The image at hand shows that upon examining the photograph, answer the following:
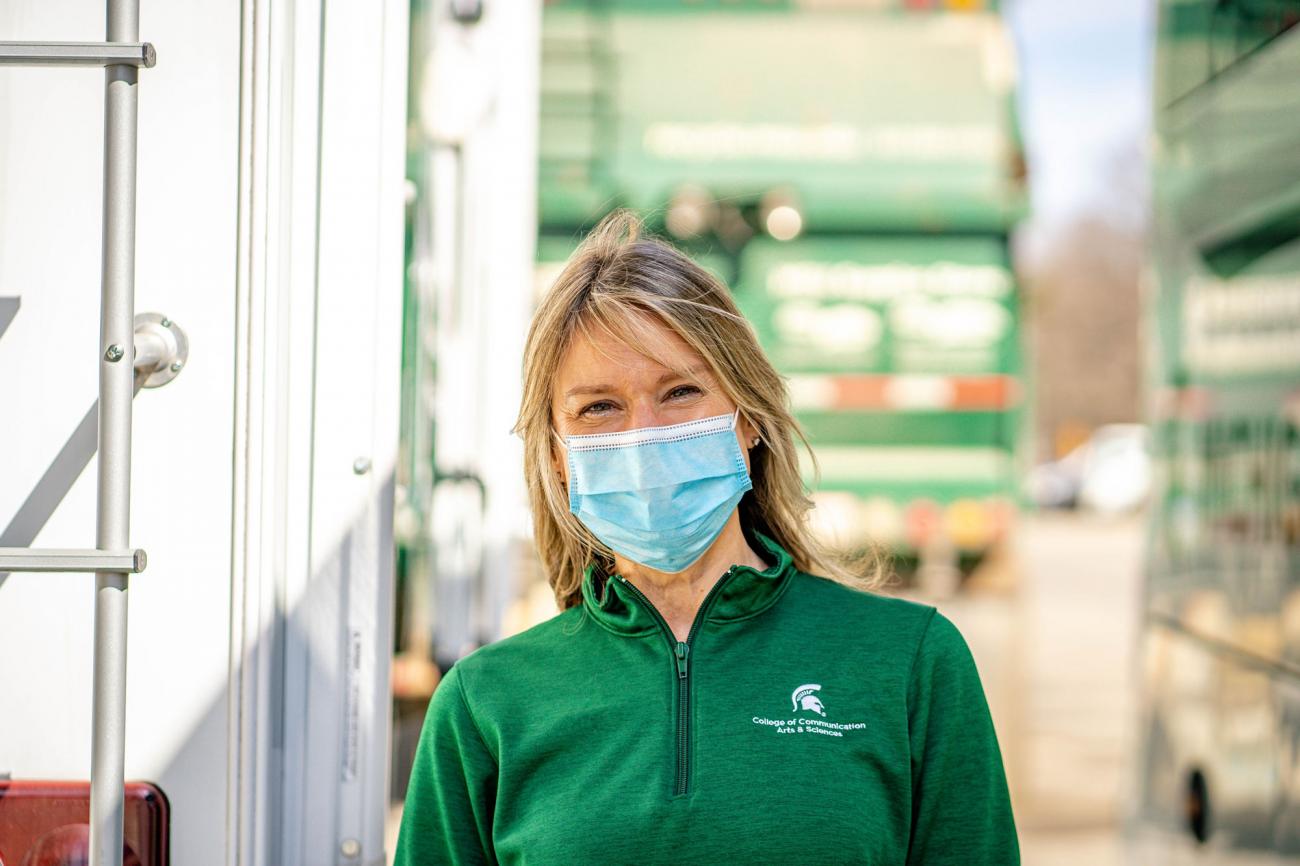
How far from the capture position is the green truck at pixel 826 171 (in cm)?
686

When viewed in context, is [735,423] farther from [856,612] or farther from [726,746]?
[726,746]

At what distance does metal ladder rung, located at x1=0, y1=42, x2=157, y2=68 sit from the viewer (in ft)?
4.78

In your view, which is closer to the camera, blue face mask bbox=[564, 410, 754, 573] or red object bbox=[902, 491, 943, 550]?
blue face mask bbox=[564, 410, 754, 573]

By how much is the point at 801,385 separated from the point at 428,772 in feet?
18.5

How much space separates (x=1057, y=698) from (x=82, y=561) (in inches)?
282

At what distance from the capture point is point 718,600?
1652 mm

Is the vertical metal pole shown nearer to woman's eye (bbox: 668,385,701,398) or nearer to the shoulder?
woman's eye (bbox: 668,385,701,398)

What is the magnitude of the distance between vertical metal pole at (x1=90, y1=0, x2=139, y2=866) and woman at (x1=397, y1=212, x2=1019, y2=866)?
0.35 meters

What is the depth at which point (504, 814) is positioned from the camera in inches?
63.6

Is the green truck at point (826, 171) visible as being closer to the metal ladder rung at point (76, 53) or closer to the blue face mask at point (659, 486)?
the blue face mask at point (659, 486)

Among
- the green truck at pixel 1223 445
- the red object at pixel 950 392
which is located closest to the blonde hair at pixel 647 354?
the green truck at pixel 1223 445

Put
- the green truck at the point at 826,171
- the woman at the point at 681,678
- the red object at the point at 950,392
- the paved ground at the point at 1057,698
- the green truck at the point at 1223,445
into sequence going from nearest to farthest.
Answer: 1. the woman at the point at 681,678
2. the green truck at the point at 1223,445
3. the paved ground at the point at 1057,698
4. the green truck at the point at 826,171
5. the red object at the point at 950,392

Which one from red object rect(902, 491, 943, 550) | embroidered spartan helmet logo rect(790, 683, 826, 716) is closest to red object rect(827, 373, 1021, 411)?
red object rect(902, 491, 943, 550)

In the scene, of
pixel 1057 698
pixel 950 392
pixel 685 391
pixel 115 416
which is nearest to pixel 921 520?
pixel 950 392
